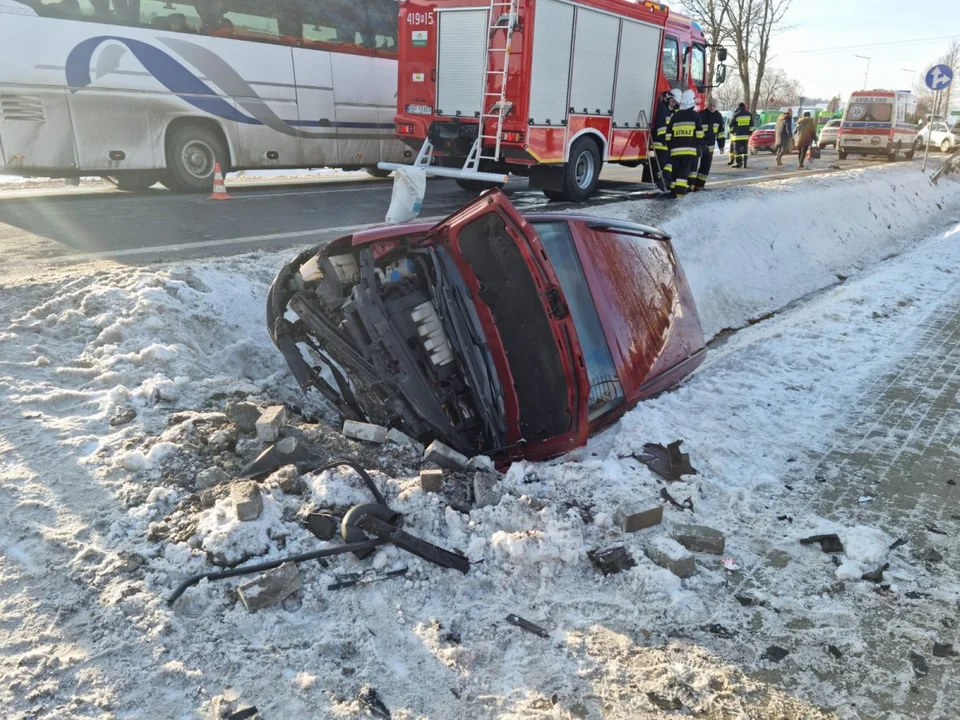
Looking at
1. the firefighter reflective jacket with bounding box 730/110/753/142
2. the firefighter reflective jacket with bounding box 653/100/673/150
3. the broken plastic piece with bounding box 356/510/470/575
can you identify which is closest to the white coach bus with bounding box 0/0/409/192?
the firefighter reflective jacket with bounding box 653/100/673/150

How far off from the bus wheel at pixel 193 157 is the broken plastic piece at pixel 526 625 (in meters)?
10.1

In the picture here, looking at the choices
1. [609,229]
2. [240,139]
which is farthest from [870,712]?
[240,139]

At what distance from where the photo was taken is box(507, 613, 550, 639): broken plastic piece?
2635 millimetres

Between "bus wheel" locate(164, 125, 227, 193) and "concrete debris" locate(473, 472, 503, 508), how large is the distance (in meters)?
9.41

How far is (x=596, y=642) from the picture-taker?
8.54 ft

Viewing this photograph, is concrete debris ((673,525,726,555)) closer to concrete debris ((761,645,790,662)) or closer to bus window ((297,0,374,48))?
concrete debris ((761,645,790,662))

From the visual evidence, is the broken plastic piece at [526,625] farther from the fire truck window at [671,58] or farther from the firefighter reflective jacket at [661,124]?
the fire truck window at [671,58]

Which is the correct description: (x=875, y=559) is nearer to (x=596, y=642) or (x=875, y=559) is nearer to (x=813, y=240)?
(x=596, y=642)

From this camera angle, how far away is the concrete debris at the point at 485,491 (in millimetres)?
3285

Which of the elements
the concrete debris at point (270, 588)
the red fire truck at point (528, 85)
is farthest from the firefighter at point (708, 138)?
the concrete debris at point (270, 588)

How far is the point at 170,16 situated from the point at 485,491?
33.0 ft

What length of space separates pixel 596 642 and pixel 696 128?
10.2 metres

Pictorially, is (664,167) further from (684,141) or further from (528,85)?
(528,85)

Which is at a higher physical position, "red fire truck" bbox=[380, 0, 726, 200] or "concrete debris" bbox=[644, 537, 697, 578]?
"red fire truck" bbox=[380, 0, 726, 200]
